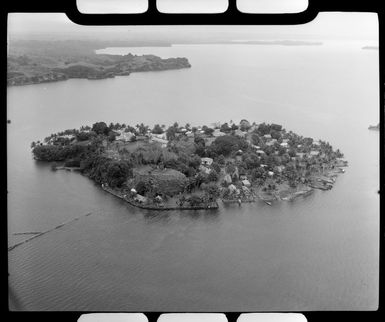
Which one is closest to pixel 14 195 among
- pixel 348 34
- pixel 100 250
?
pixel 100 250

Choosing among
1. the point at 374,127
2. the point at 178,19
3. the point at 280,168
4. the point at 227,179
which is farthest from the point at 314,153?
the point at 178,19

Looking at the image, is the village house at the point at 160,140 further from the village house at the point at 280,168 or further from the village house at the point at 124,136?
the village house at the point at 280,168

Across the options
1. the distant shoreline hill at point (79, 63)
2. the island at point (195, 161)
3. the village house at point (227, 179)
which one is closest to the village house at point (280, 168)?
the island at point (195, 161)

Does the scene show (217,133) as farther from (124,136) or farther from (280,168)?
(124,136)

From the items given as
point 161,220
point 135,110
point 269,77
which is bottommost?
point 161,220

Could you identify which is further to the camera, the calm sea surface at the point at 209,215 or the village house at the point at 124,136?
the village house at the point at 124,136

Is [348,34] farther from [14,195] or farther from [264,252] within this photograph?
[14,195]
